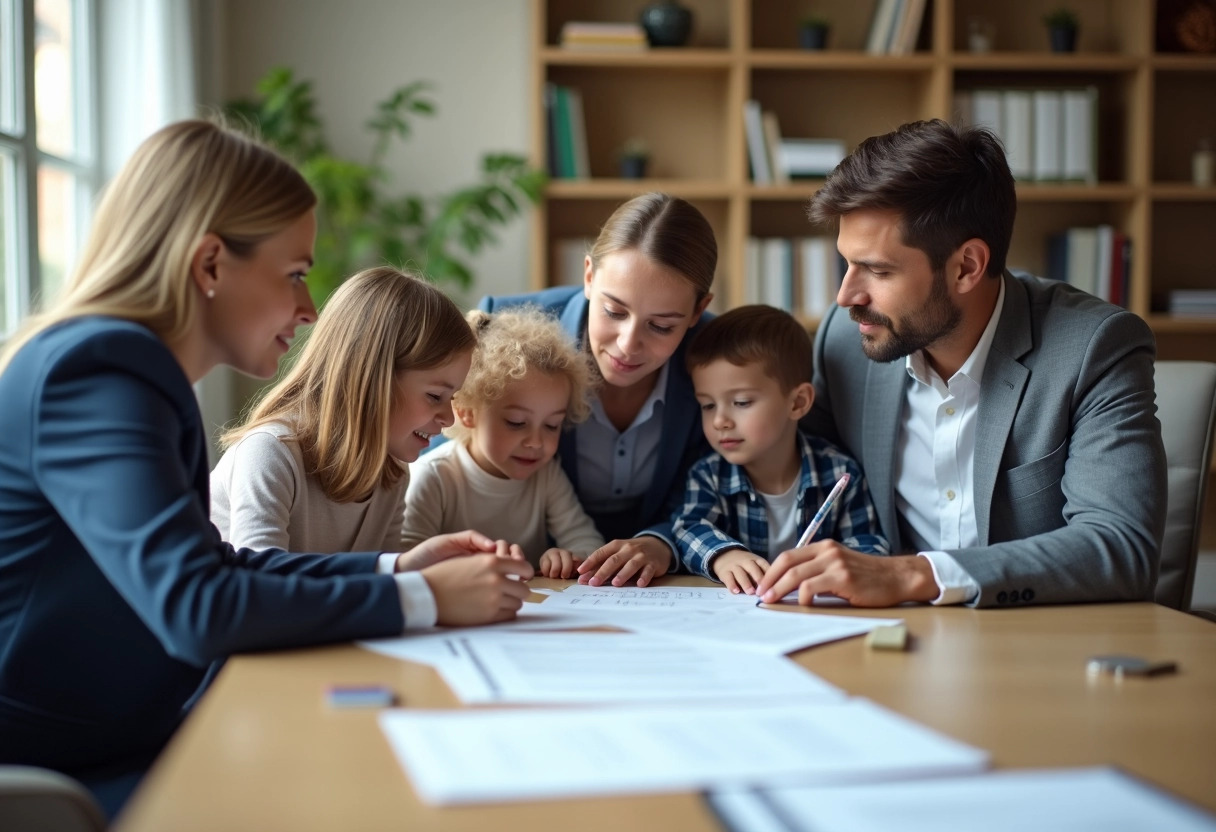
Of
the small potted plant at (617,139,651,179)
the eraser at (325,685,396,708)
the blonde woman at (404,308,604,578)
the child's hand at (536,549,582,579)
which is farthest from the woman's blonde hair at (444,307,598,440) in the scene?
the small potted plant at (617,139,651,179)

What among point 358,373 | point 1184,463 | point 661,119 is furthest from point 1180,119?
point 358,373

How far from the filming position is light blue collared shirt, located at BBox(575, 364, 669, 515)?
2.13m

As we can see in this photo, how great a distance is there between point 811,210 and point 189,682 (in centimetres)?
126

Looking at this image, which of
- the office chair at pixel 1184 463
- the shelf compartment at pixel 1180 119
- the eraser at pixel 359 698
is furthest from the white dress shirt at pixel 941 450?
the shelf compartment at pixel 1180 119

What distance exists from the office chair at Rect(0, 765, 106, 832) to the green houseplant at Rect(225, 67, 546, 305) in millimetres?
2782

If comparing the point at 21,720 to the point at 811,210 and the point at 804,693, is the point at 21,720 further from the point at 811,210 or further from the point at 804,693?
the point at 811,210

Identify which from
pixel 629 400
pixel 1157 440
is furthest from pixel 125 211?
pixel 1157 440

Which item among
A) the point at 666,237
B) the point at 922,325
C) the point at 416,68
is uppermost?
the point at 416,68

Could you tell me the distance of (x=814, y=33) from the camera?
3.92 meters

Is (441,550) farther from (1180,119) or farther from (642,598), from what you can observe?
(1180,119)

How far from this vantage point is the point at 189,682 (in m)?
1.31

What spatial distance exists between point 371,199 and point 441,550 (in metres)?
2.51

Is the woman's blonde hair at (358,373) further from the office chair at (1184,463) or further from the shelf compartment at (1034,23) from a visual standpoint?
the shelf compartment at (1034,23)

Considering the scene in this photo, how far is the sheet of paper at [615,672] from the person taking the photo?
3.15 feet
